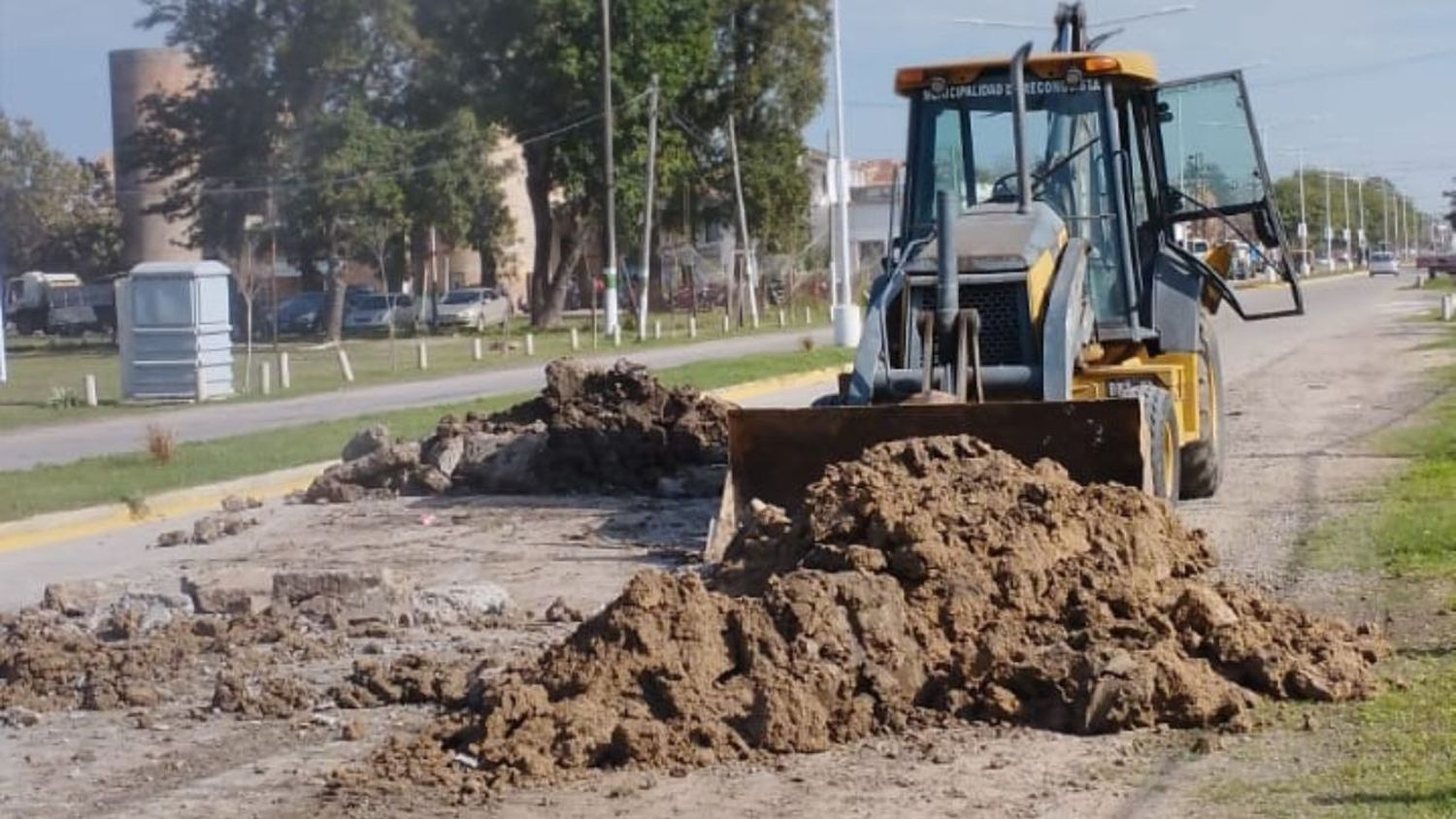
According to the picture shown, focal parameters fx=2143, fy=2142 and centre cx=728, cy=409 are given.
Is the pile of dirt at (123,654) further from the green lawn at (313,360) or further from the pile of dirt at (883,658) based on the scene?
the green lawn at (313,360)

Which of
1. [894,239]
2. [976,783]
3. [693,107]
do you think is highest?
[693,107]

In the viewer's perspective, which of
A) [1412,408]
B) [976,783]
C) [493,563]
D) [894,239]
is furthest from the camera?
[1412,408]

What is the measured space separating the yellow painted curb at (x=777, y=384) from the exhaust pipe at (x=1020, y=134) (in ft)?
48.7

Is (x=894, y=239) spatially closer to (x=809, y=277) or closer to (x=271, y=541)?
(x=271, y=541)

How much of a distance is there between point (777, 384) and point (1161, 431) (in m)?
19.2

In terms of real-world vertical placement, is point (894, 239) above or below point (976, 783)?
above

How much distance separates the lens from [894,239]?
14992mm

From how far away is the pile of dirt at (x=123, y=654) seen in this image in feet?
32.2

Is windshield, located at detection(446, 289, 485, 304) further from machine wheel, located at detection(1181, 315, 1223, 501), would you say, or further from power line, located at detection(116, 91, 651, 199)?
machine wheel, located at detection(1181, 315, 1223, 501)

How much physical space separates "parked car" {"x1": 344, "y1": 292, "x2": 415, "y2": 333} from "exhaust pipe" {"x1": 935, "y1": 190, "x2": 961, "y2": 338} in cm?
6096

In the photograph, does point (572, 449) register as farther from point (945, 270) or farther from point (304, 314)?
point (304, 314)

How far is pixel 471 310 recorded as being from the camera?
240 feet

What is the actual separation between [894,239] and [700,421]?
3.98 meters

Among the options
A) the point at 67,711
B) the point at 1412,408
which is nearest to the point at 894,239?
the point at 67,711
